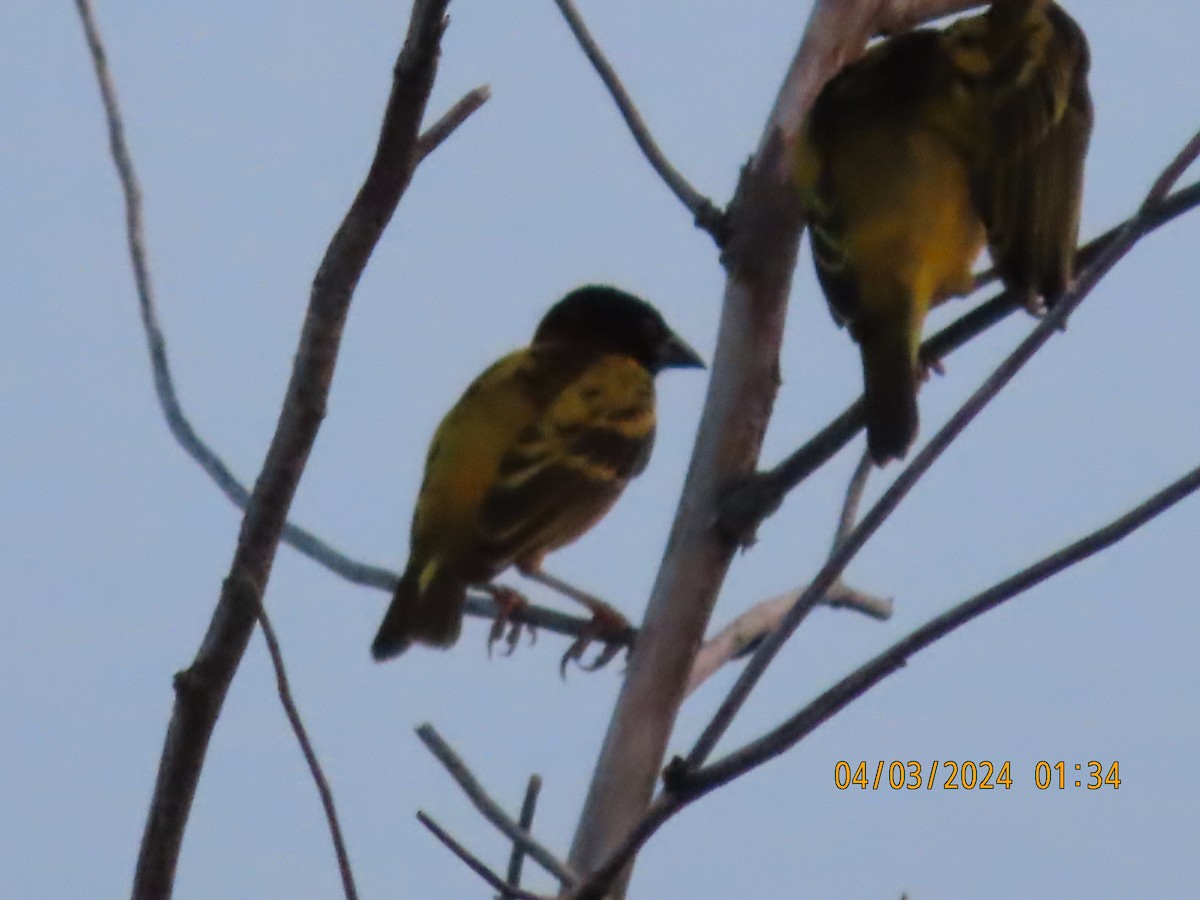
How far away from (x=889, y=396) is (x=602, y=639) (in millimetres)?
1339

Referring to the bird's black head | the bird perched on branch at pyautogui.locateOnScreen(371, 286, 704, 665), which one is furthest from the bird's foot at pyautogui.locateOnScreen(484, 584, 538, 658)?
the bird's black head

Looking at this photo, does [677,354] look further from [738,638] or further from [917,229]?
[738,638]

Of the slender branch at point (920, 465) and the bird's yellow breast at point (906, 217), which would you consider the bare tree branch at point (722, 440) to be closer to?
Answer: the bird's yellow breast at point (906, 217)

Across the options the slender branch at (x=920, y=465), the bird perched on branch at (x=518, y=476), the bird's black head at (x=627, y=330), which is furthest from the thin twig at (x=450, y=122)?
the bird's black head at (x=627, y=330)

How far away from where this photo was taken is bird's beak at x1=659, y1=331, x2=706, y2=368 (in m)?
7.14

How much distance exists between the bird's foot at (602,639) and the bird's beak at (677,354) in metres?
2.17

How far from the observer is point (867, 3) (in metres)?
3.81

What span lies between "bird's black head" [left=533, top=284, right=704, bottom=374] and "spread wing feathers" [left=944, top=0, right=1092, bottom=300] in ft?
8.43

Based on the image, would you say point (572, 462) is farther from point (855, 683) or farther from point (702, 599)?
point (855, 683)

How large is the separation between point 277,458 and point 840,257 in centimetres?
213

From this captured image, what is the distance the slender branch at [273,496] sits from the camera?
1997mm

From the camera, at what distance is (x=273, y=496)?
2049 mm

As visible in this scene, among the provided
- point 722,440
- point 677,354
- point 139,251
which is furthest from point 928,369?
point 677,354

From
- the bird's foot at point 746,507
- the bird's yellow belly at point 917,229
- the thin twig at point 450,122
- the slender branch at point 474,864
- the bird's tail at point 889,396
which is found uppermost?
the bird's yellow belly at point 917,229
